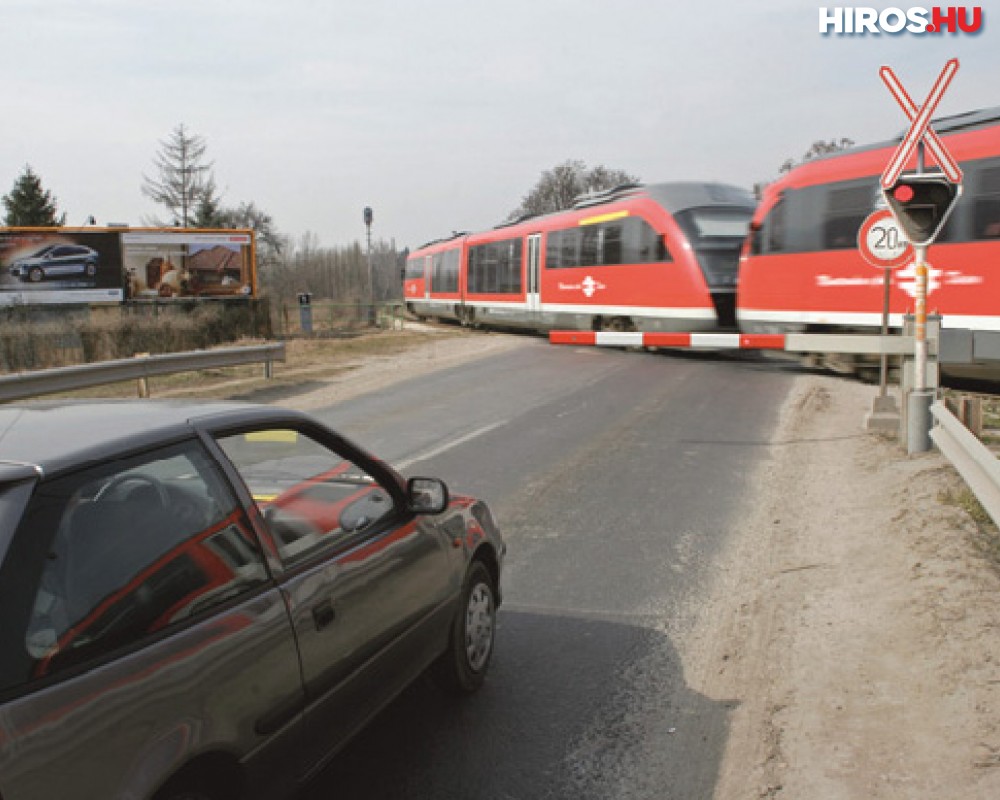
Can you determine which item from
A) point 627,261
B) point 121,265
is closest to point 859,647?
point 627,261

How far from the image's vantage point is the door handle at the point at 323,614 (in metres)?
2.93

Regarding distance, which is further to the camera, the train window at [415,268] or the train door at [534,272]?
the train window at [415,268]

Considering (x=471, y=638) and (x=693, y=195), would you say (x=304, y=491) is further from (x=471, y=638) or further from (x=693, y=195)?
(x=693, y=195)

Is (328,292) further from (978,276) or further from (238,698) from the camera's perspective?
(238,698)

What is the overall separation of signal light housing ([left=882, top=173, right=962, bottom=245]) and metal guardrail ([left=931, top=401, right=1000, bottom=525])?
6.17ft

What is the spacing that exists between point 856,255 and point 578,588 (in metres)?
11.1

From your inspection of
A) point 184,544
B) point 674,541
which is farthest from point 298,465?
point 674,541

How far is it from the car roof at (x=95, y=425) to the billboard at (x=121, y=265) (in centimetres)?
2788

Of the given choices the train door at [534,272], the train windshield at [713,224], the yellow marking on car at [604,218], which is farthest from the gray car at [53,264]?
the train windshield at [713,224]

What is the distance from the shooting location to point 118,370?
13.5 meters

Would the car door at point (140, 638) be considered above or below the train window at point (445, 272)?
below

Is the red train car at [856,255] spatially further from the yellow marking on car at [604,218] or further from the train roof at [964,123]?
the yellow marking on car at [604,218]

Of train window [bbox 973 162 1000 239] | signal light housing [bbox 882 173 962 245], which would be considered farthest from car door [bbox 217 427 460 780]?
train window [bbox 973 162 1000 239]

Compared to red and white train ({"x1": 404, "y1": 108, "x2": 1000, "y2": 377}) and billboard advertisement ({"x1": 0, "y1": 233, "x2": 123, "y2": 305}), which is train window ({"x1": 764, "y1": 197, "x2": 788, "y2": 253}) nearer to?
red and white train ({"x1": 404, "y1": 108, "x2": 1000, "y2": 377})
